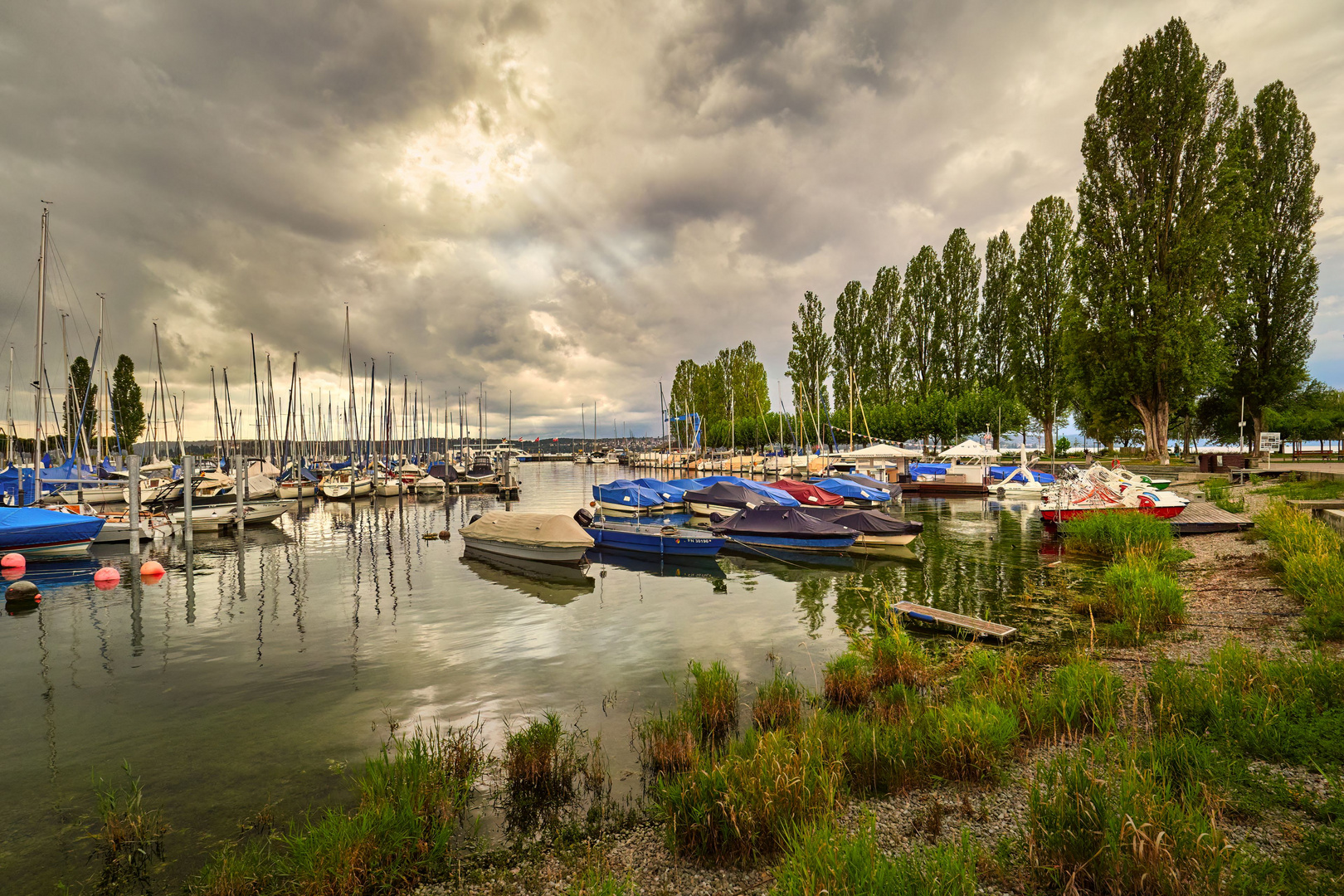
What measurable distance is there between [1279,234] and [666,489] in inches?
1951

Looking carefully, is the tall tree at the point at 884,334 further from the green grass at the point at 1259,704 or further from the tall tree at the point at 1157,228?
the green grass at the point at 1259,704

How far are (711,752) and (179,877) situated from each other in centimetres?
642

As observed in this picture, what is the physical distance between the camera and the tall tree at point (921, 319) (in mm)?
71500

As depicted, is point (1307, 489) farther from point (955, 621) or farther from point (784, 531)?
point (955, 621)

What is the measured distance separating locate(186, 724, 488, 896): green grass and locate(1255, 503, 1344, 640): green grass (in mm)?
14303

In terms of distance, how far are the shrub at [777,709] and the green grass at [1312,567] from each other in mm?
9091

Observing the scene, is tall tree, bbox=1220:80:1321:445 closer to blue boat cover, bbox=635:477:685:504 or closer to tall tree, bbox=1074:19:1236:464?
tall tree, bbox=1074:19:1236:464

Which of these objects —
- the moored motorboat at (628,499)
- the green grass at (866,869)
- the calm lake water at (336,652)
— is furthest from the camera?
the moored motorboat at (628,499)

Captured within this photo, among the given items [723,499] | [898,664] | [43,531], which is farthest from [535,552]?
[43,531]

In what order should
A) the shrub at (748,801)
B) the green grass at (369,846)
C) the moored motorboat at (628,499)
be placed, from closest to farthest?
the green grass at (369,846), the shrub at (748,801), the moored motorboat at (628,499)

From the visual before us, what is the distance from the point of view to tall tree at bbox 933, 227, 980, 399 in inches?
2702

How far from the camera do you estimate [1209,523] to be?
23.3 metres

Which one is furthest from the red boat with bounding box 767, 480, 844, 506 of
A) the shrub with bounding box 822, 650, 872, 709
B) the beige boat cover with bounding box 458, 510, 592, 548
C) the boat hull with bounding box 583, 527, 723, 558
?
the shrub with bounding box 822, 650, 872, 709

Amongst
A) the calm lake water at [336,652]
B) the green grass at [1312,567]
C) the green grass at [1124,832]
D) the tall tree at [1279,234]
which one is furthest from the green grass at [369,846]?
the tall tree at [1279,234]
